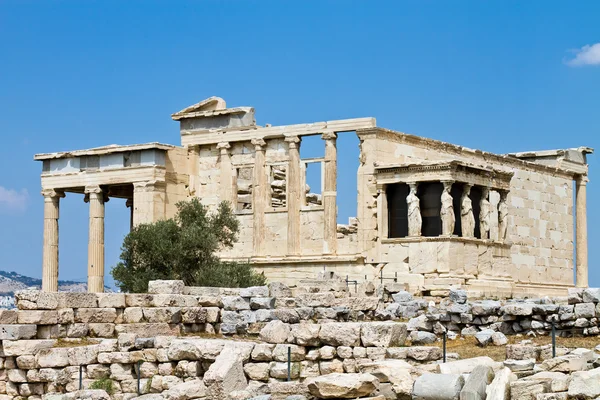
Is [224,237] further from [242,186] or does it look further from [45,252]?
[45,252]

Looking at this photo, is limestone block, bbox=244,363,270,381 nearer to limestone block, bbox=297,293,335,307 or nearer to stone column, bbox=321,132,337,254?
limestone block, bbox=297,293,335,307

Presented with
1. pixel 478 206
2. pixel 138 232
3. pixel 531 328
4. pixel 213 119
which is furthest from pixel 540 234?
pixel 531 328

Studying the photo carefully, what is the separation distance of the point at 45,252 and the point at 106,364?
2043 cm

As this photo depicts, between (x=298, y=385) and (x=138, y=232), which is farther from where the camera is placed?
(x=138, y=232)

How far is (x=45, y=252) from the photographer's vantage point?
3662 centimetres

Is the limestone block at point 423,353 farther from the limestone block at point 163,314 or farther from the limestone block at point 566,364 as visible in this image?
the limestone block at point 163,314

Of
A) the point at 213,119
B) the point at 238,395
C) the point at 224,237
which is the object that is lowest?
the point at 238,395

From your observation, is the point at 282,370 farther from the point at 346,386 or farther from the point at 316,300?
the point at 316,300

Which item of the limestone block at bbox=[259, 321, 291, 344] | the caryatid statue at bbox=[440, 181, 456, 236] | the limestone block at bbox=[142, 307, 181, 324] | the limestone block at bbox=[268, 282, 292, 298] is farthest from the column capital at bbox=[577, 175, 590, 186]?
the limestone block at bbox=[259, 321, 291, 344]

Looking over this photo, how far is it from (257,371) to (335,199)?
1867 centimetres

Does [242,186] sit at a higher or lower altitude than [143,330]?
higher

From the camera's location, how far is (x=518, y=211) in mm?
37156

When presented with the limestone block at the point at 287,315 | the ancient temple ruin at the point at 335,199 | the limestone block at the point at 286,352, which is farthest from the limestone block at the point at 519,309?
the ancient temple ruin at the point at 335,199

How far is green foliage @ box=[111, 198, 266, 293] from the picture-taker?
101 feet
